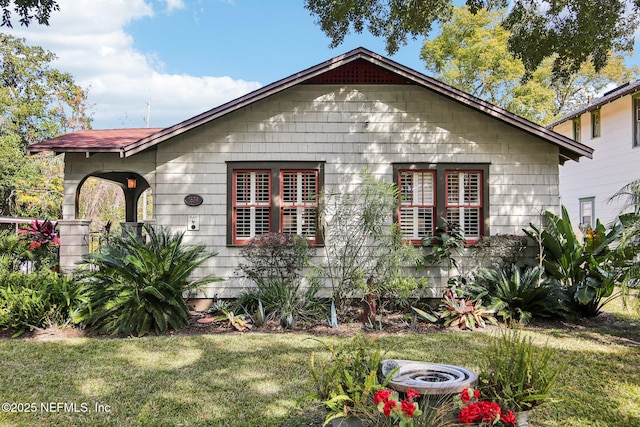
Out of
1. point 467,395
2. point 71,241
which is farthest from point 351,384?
point 71,241

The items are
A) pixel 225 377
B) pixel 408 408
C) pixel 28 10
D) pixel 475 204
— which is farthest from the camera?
pixel 475 204

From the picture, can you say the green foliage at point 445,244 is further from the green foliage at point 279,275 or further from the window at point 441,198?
the green foliage at point 279,275

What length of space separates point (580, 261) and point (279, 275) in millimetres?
5470

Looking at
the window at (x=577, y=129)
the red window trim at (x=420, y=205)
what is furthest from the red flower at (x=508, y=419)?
the window at (x=577, y=129)

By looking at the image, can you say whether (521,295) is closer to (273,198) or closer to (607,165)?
(273,198)

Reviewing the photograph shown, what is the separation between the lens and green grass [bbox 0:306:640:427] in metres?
4.36

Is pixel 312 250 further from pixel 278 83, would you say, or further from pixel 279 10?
pixel 279 10

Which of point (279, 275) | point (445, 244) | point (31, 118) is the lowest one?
point (279, 275)

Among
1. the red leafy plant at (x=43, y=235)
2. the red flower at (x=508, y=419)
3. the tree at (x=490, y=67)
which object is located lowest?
the red flower at (x=508, y=419)

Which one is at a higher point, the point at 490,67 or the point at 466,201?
the point at 490,67

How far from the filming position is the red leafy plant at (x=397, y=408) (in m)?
3.07

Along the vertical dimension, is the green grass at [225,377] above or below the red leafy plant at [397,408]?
below

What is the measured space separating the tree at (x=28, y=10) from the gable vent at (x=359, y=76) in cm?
445

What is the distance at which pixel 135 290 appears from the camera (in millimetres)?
7199
